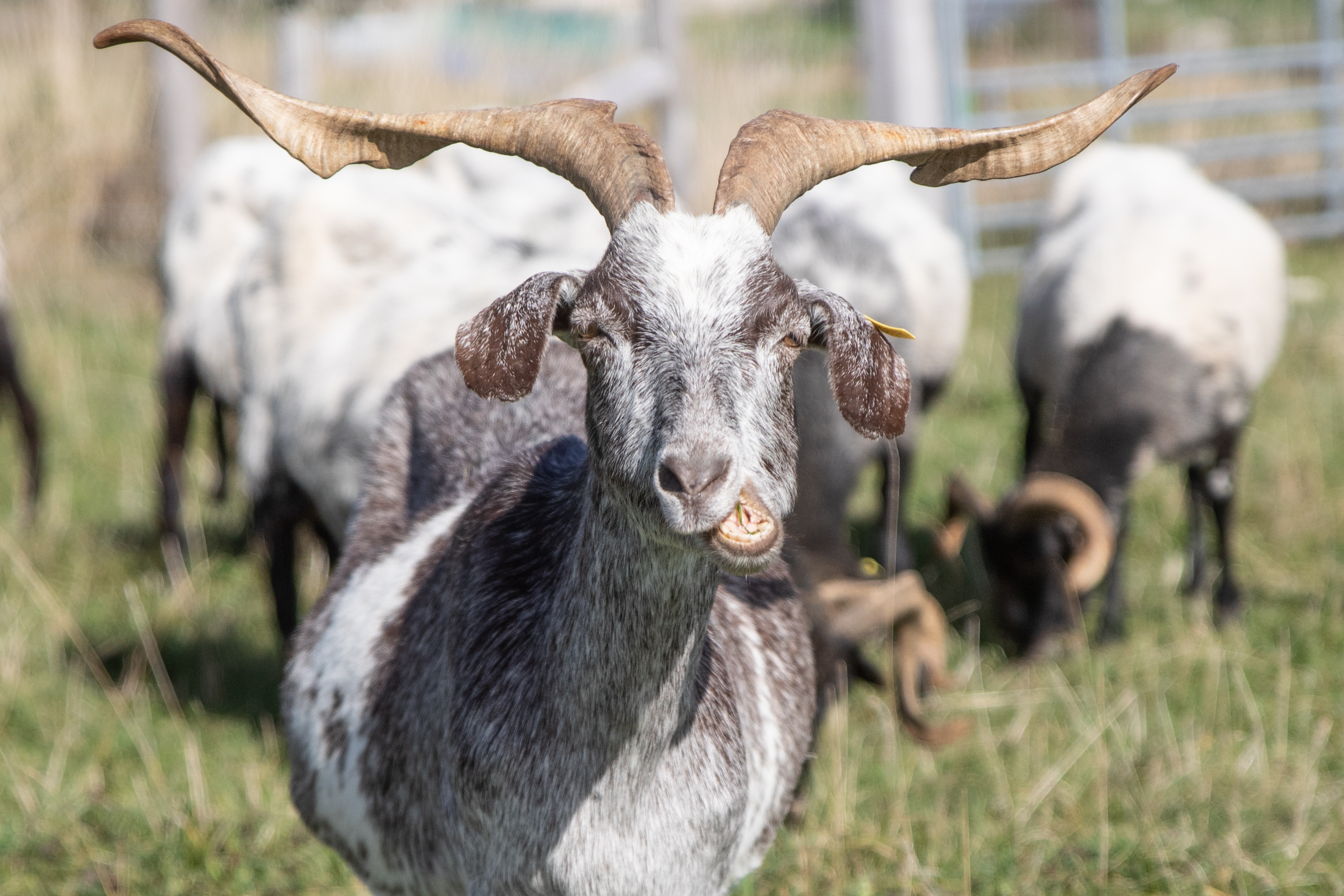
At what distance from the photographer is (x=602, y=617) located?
2.34 metres

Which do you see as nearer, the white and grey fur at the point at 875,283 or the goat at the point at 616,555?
the goat at the point at 616,555

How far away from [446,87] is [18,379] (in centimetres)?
360

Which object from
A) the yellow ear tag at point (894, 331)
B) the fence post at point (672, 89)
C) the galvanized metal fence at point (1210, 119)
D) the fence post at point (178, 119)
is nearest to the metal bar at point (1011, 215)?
the galvanized metal fence at point (1210, 119)

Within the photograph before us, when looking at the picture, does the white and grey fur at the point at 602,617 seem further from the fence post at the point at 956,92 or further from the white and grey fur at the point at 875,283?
the fence post at the point at 956,92

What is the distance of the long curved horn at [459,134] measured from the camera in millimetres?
2236

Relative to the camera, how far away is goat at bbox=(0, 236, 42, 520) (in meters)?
6.93

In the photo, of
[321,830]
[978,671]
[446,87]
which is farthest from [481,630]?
[446,87]

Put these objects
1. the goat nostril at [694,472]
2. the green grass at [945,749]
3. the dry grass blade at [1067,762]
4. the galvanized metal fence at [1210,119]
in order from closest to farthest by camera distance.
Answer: the goat nostril at [694,472], the green grass at [945,749], the dry grass blade at [1067,762], the galvanized metal fence at [1210,119]

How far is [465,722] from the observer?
2486 mm

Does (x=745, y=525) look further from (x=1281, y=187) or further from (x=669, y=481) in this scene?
(x=1281, y=187)

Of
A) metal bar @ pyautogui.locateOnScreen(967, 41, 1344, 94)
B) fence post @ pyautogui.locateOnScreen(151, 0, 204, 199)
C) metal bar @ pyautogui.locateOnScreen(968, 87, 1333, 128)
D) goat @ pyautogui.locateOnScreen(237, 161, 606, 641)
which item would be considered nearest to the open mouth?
goat @ pyautogui.locateOnScreen(237, 161, 606, 641)

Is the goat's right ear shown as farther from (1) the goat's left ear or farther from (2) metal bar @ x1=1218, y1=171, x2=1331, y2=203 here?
(2) metal bar @ x1=1218, y1=171, x2=1331, y2=203

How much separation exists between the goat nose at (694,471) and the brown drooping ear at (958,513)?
3.85 m

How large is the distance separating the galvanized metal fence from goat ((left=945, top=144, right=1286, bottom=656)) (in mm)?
5128
